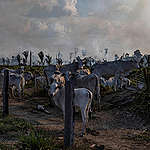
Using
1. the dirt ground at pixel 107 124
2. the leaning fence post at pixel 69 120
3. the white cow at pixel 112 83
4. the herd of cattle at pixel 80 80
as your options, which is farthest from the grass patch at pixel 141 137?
the white cow at pixel 112 83

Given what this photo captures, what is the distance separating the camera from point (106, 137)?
7.26 meters

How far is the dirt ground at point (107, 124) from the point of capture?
6.71 meters

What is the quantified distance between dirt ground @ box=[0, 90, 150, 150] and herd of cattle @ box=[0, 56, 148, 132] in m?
0.69

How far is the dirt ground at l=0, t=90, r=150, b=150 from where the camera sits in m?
6.71

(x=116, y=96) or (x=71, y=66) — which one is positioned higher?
(x=71, y=66)

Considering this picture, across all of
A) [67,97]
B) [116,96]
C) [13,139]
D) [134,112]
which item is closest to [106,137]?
[67,97]

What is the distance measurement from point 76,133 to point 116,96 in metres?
6.49

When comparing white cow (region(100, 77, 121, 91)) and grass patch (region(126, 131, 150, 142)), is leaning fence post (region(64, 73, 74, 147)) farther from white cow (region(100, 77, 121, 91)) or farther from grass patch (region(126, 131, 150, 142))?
white cow (region(100, 77, 121, 91))

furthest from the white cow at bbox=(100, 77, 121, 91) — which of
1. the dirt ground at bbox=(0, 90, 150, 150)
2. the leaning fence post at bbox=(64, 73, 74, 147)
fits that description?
the leaning fence post at bbox=(64, 73, 74, 147)

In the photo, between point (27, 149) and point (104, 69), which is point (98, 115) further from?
point (104, 69)

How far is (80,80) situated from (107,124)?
339 centimetres

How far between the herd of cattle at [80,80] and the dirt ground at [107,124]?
2.27 feet

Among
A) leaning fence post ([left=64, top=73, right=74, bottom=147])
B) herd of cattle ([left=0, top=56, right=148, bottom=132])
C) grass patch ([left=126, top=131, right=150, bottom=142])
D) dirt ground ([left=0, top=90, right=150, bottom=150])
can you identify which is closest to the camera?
leaning fence post ([left=64, top=73, right=74, bottom=147])

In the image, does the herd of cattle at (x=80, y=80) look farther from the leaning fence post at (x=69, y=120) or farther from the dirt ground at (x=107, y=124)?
the dirt ground at (x=107, y=124)
